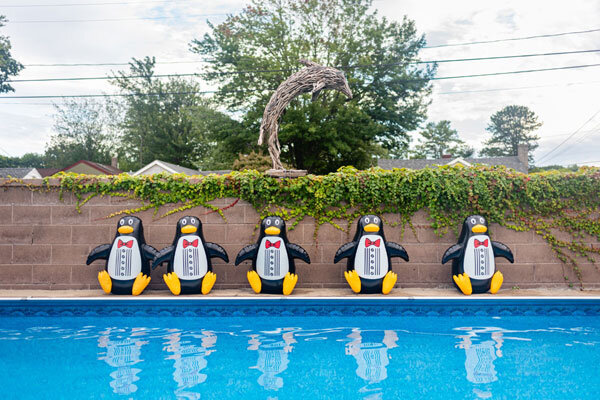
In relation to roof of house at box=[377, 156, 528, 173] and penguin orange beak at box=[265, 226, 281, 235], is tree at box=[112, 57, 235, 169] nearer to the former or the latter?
roof of house at box=[377, 156, 528, 173]

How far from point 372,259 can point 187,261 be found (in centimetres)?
208

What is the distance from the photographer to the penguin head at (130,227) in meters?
4.90

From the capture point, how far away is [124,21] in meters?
16.0

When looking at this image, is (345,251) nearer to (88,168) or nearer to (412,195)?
(412,195)

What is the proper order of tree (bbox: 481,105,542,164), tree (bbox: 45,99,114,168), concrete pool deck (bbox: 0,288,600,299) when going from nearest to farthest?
1. concrete pool deck (bbox: 0,288,600,299)
2. tree (bbox: 45,99,114,168)
3. tree (bbox: 481,105,542,164)

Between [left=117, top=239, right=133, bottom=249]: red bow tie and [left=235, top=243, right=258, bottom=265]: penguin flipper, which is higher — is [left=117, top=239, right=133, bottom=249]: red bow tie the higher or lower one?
the higher one

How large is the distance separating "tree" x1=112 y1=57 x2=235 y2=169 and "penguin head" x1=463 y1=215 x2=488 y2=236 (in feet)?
92.1

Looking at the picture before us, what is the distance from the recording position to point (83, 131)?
122ft

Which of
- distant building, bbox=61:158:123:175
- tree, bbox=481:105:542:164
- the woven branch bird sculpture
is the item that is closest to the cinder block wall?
the woven branch bird sculpture

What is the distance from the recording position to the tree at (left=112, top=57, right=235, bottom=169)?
3312 cm

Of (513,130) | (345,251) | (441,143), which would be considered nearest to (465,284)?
(345,251)

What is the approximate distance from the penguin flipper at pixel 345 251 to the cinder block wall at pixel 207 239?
0.45 meters

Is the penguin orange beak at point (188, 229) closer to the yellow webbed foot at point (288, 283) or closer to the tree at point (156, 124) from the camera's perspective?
the yellow webbed foot at point (288, 283)

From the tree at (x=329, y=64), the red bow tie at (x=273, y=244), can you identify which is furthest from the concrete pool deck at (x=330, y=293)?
the tree at (x=329, y=64)
